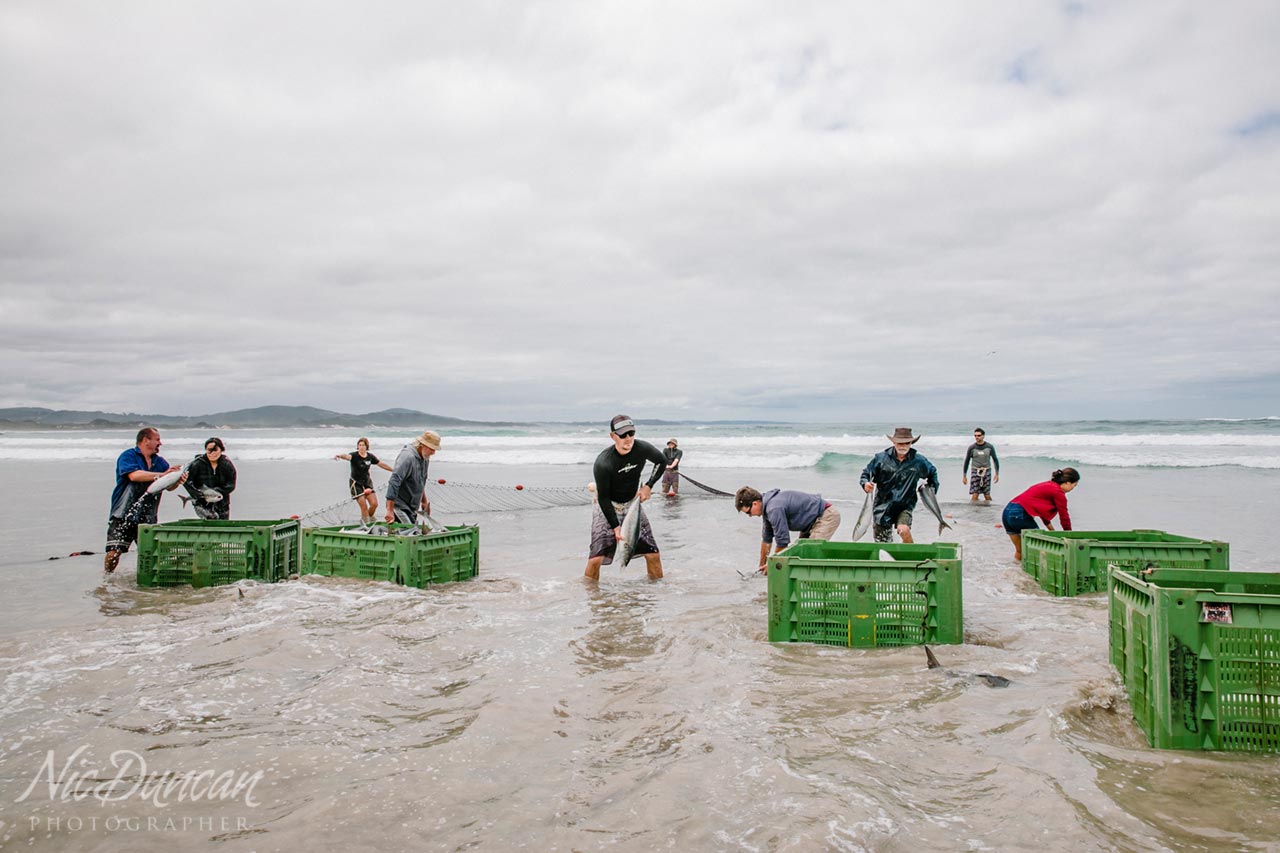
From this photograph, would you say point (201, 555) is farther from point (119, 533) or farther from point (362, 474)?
point (362, 474)

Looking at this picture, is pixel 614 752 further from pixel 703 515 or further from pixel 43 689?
pixel 703 515

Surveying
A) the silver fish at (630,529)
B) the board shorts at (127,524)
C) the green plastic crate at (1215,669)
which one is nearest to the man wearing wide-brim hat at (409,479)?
the silver fish at (630,529)

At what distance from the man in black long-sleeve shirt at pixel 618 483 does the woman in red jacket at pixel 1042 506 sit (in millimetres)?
4235

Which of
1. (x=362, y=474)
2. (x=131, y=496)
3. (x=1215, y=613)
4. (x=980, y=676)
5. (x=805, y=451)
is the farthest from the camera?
(x=805, y=451)

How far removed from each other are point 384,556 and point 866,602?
14.3ft

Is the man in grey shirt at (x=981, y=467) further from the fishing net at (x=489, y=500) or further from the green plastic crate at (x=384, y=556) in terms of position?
the green plastic crate at (x=384, y=556)

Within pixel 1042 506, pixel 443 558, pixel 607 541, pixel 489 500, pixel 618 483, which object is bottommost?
pixel 489 500

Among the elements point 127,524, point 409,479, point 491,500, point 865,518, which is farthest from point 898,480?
point 491,500

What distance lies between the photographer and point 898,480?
810 centimetres

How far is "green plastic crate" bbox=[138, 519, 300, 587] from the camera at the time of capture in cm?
704

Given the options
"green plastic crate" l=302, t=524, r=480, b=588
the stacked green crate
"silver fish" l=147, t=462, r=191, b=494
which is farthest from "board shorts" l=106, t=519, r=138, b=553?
the stacked green crate

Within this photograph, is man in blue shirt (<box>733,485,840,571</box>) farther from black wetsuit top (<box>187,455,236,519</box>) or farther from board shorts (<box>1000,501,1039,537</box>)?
black wetsuit top (<box>187,455,236,519</box>)

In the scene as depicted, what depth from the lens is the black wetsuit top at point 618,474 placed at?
716 cm

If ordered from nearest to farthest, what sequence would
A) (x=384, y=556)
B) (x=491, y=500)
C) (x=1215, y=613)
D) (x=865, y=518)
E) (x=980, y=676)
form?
(x=1215, y=613) < (x=980, y=676) < (x=384, y=556) < (x=865, y=518) < (x=491, y=500)
